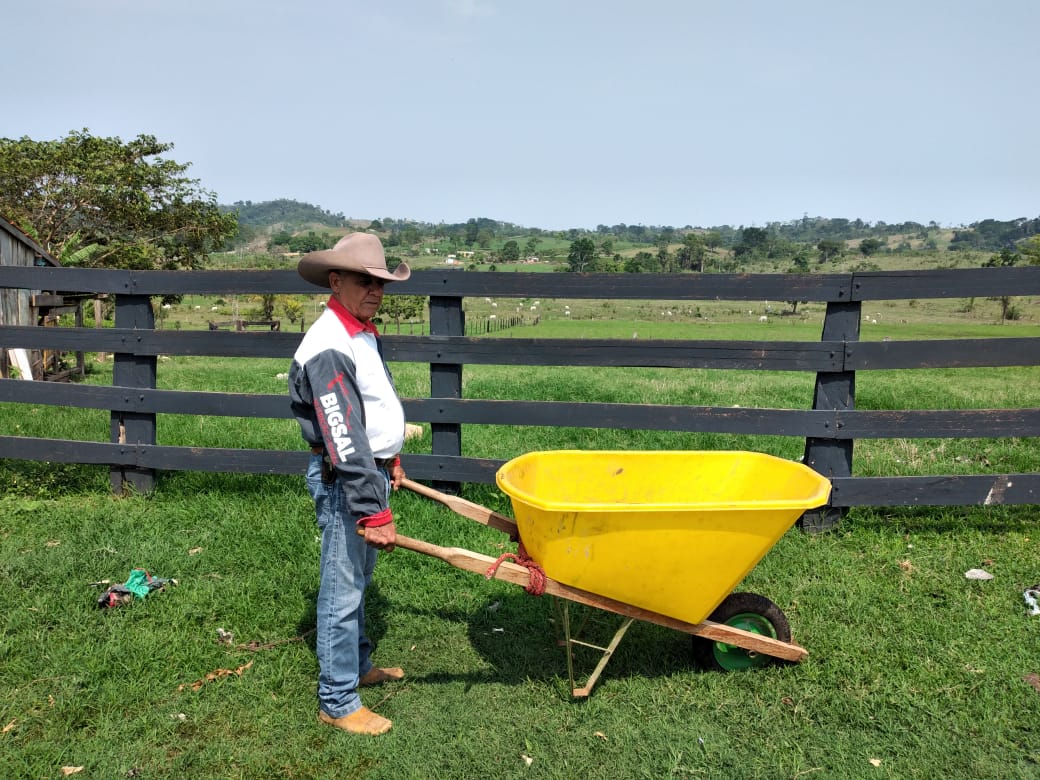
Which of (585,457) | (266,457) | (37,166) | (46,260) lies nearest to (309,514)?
(266,457)

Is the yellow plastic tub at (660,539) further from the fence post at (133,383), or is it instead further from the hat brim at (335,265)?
the fence post at (133,383)

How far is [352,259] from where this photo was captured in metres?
2.94

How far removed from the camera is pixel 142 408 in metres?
5.41

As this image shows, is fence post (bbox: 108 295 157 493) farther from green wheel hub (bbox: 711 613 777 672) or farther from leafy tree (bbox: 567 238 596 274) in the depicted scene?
leafy tree (bbox: 567 238 596 274)

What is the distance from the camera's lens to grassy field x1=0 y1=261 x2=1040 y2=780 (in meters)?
3.06

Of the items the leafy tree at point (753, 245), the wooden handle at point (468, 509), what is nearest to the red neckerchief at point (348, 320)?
the wooden handle at point (468, 509)

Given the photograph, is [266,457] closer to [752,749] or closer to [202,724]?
[202,724]

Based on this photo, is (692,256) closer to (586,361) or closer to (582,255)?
(582,255)

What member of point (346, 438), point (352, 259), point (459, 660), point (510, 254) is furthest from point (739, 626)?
point (510, 254)

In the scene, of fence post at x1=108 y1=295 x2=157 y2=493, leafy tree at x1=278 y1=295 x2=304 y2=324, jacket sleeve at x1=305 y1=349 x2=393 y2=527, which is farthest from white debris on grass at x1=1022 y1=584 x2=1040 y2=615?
leafy tree at x1=278 y1=295 x2=304 y2=324

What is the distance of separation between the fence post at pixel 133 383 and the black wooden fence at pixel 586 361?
0.04 ft

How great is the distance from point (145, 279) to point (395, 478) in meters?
2.85

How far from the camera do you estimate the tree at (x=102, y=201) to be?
3381cm

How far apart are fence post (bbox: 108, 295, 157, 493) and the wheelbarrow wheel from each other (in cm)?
401
